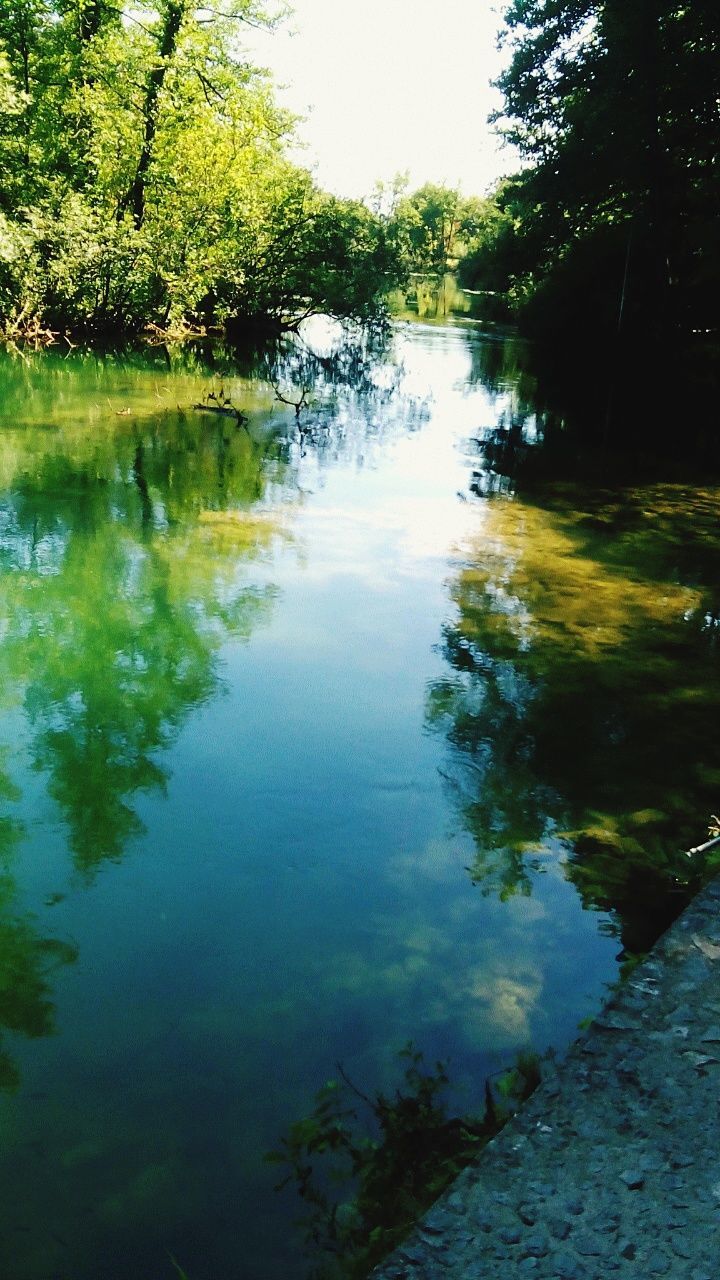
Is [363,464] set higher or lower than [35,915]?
higher

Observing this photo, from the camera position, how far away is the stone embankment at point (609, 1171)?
6.89ft

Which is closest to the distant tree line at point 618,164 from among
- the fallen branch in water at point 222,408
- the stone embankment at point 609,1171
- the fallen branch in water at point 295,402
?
the fallen branch in water at point 295,402

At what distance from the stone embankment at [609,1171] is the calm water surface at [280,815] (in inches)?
19.4

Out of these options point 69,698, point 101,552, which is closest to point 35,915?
point 69,698

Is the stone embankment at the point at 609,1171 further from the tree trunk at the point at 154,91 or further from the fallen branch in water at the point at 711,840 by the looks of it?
the tree trunk at the point at 154,91

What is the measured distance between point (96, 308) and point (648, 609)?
17.7 meters

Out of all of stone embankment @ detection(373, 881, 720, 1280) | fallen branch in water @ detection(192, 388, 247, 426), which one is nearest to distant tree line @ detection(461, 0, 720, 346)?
fallen branch in water @ detection(192, 388, 247, 426)

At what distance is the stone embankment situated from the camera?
6.89ft

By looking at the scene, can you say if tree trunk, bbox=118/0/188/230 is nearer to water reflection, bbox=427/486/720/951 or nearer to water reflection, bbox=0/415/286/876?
water reflection, bbox=0/415/286/876

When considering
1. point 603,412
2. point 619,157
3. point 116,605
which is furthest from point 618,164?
point 116,605

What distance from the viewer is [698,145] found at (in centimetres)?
2080

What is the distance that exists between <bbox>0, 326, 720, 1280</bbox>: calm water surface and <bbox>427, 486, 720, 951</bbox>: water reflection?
26mm

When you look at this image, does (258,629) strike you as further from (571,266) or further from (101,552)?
(571,266)

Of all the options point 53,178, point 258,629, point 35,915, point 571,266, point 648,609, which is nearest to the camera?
point 35,915
